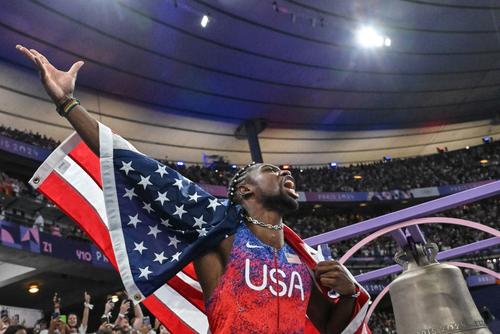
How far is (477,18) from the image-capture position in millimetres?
18016

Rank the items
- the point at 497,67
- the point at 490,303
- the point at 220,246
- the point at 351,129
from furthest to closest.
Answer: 1. the point at 351,129
2. the point at 497,67
3. the point at 490,303
4. the point at 220,246

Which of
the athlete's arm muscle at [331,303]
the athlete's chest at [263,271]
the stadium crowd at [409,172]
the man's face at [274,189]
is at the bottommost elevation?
the athlete's arm muscle at [331,303]

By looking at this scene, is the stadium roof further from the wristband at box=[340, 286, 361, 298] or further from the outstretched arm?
the wristband at box=[340, 286, 361, 298]

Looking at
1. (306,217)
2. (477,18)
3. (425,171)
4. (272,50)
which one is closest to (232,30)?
(272,50)

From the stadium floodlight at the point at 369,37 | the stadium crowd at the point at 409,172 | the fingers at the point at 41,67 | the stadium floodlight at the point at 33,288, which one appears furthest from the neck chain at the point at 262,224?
the stadium crowd at the point at 409,172

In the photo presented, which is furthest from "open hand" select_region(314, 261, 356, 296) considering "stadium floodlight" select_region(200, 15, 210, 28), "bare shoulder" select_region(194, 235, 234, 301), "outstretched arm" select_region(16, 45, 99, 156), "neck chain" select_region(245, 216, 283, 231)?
"stadium floodlight" select_region(200, 15, 210, 28)

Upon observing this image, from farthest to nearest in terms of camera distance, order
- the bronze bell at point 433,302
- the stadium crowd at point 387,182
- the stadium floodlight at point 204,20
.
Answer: the stadium crowd at point 387,182 → the stadium floodlight at point 204,20 → the bronze bell at point 433,302

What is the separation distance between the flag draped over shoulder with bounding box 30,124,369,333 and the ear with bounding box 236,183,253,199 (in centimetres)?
8

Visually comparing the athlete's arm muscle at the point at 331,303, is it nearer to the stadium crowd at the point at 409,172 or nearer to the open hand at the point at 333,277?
the open hand at the point at 333,277

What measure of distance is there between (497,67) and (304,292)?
21443mm

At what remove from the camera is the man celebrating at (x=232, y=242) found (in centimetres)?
196

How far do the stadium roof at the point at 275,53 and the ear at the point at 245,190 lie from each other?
1293 centimetres

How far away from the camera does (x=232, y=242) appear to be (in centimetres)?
208

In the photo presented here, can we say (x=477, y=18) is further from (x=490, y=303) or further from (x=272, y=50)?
(x=490, y=303)
